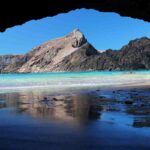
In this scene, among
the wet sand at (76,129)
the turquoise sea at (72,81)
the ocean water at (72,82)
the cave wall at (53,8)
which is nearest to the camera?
the wet sand at (76,129)

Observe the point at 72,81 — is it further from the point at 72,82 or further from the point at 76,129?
the point at 76,129

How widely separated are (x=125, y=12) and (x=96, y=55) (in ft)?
598

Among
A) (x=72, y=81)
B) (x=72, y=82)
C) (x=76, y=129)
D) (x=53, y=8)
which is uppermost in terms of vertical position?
(x=53, y=8)

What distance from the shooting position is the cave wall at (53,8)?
11289mm

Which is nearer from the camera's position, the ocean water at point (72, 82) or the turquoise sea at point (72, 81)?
the ocean water at point (72, 82)

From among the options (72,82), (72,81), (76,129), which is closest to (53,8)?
(76,129)

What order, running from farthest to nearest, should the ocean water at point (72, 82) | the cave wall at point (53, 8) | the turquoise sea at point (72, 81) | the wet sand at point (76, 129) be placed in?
1. the turquoise sea at point (72, 81)
2. the ocean water at point (72, 82)
3. the cave wall at point (53, 8)
4. the wet sand at point (76, 129)

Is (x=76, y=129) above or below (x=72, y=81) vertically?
below

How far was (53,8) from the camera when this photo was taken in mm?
12086

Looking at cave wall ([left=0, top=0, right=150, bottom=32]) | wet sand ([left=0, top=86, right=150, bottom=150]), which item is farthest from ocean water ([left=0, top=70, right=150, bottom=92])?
cave wall ([left=0, top=0, right=150, bottom=32])

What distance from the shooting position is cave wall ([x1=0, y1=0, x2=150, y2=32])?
11.3 m

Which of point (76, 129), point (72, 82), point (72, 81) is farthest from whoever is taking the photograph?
point (72, 81)

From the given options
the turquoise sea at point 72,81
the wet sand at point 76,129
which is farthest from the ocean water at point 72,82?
the wet sand at point 76,129

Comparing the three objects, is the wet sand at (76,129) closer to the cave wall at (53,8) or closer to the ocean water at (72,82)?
the cave wall at (53,8)
